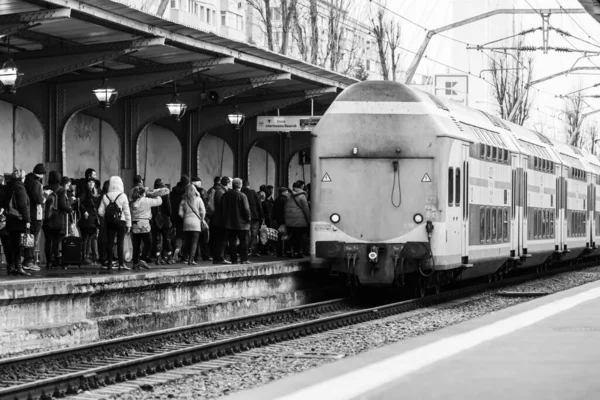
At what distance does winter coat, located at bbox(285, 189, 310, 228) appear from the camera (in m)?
24.6

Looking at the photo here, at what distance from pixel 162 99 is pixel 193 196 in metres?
→ 4.75

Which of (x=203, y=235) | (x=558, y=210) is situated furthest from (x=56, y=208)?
(x=558, y=210)

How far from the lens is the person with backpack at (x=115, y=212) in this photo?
1934cm

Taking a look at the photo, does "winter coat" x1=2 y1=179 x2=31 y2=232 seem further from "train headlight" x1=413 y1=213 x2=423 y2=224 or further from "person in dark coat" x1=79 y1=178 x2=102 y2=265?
"train headlight" x1=413 y1=213 x2=423 y2=224

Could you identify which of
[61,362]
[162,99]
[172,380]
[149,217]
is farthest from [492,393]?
[162,99]

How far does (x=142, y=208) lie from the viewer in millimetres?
20484

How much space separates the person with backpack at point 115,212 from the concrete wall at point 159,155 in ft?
23.2

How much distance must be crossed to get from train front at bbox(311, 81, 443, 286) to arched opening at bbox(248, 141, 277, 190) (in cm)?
1232

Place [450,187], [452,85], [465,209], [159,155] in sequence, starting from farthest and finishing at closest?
[452,85] < [159,155] < [465,209] < [450,187]

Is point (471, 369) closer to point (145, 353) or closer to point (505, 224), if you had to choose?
point (145, 353)

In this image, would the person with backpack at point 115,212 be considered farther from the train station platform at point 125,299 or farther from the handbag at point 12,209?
the handbag at point 12,209

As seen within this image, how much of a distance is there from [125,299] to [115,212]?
213 centimetres

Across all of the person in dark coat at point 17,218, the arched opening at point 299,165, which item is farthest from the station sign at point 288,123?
the person in dark coat at point 17,218

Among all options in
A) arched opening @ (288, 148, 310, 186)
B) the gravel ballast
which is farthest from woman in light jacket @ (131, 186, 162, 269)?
arched opening @ (288, 148, 310, 186)
